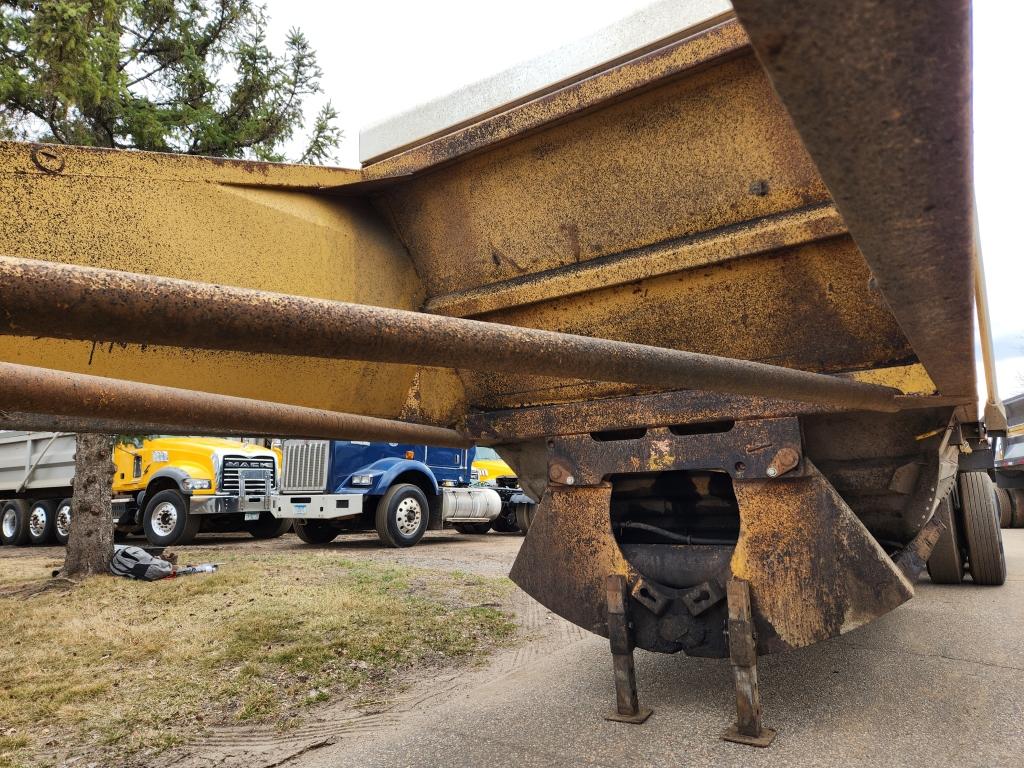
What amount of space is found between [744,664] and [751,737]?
277 millimetres

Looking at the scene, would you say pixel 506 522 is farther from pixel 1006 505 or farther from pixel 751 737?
pixel 751 737

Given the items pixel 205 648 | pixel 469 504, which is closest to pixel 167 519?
pixel 469 504

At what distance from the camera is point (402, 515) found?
31.4ft

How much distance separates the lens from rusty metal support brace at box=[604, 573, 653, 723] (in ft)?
7.91

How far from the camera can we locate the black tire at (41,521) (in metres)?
12.4

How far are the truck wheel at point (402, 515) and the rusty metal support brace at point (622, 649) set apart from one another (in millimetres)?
7198

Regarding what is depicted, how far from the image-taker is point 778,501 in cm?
234

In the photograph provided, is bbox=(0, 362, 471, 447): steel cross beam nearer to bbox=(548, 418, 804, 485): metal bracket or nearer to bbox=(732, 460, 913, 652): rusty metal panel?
bbox=(548, 418, 804, 485): metal bracket

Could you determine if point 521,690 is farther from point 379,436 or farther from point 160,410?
point 160,410

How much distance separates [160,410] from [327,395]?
2.43ft

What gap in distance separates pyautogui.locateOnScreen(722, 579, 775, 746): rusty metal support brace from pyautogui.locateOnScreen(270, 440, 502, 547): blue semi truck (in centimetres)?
753

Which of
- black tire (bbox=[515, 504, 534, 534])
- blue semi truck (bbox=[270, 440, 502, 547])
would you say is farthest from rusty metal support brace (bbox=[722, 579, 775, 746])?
black tire (bbox=[515, 504, 534, 534])

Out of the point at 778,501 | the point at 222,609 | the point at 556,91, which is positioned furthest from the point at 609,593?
the point at 222,609

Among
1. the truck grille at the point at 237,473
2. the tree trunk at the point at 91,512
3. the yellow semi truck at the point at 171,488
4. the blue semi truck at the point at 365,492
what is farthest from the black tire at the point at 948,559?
the truck grille at the point at 237,473
